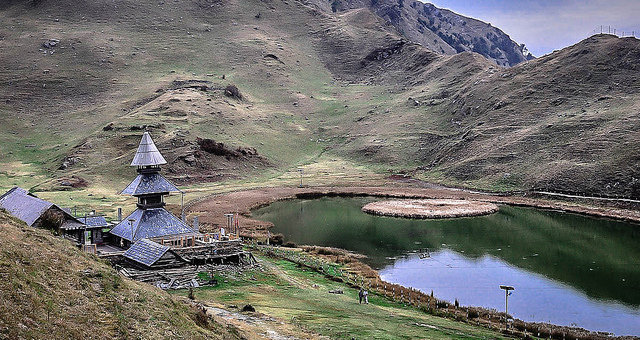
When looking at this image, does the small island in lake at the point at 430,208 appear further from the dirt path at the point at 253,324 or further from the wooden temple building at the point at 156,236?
the dirt path at the point at 253,324

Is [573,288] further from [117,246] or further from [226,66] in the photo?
[226,66]

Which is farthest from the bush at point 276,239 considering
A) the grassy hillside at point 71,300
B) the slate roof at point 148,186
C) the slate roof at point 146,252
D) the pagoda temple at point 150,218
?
the grassy hillside at point 71,300

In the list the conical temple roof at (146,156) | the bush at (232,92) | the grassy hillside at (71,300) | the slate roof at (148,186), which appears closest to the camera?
the grassy hillside at (71,300)

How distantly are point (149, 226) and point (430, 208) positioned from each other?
51.8 meters

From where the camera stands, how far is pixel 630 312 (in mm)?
43656

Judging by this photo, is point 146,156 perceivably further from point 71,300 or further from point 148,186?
point 71,300

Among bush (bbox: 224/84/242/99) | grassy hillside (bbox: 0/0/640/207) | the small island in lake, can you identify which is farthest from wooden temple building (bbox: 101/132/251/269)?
bush (bbox: 224/84/242/99)

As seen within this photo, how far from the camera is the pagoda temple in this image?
4791 cm

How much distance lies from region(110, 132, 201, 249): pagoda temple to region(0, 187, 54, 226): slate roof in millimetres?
6229

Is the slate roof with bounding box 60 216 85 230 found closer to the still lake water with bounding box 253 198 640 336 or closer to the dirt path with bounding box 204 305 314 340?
the dirt path with bounding box 204 305 314 340

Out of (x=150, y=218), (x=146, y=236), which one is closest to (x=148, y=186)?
(x=150, y=218)

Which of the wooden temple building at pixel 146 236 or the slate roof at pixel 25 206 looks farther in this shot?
the slate roof at pixel 25 206

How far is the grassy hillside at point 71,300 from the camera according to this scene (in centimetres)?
1786

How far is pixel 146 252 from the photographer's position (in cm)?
4138
